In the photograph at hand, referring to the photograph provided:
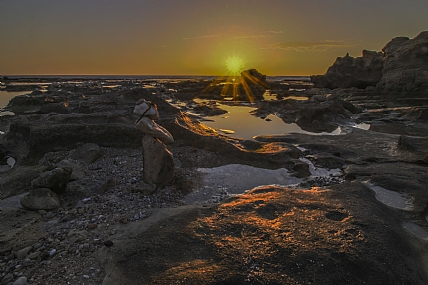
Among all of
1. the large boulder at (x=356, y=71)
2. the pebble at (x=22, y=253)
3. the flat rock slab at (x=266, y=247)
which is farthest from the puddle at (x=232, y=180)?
the large boulder at (x=356, y=71)

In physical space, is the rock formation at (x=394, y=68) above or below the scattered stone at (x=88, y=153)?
above

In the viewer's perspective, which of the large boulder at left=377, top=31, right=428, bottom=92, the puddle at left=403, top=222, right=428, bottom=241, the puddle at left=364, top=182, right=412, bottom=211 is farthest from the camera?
the large boulder at left=377, top=31, right=428, bottom=92

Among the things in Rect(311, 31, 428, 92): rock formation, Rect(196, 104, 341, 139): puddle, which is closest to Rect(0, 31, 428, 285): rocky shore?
Rect(196, 104, 341, 139): puddle

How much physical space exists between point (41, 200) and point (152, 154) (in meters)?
2.63

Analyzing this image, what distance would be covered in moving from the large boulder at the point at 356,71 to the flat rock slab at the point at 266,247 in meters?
55.4

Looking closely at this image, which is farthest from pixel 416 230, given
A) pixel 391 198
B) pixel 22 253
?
pixel 22 253

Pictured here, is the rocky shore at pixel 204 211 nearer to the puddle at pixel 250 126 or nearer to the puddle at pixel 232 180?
the puddle at pixel 232 180

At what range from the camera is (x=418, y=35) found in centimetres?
3741

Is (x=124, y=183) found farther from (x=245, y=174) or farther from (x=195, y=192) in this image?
(x=245, y=174)

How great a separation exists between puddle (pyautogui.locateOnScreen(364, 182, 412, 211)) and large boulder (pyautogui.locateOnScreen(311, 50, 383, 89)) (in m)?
52.9

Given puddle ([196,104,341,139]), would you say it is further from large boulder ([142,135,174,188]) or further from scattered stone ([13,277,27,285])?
scattered stone ([13,277,27,285])

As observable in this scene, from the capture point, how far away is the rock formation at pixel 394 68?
35375mm

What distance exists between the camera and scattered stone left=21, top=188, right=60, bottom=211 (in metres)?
5.55

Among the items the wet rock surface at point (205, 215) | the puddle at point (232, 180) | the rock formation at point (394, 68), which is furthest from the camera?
the rock formation at point (394, 68)
